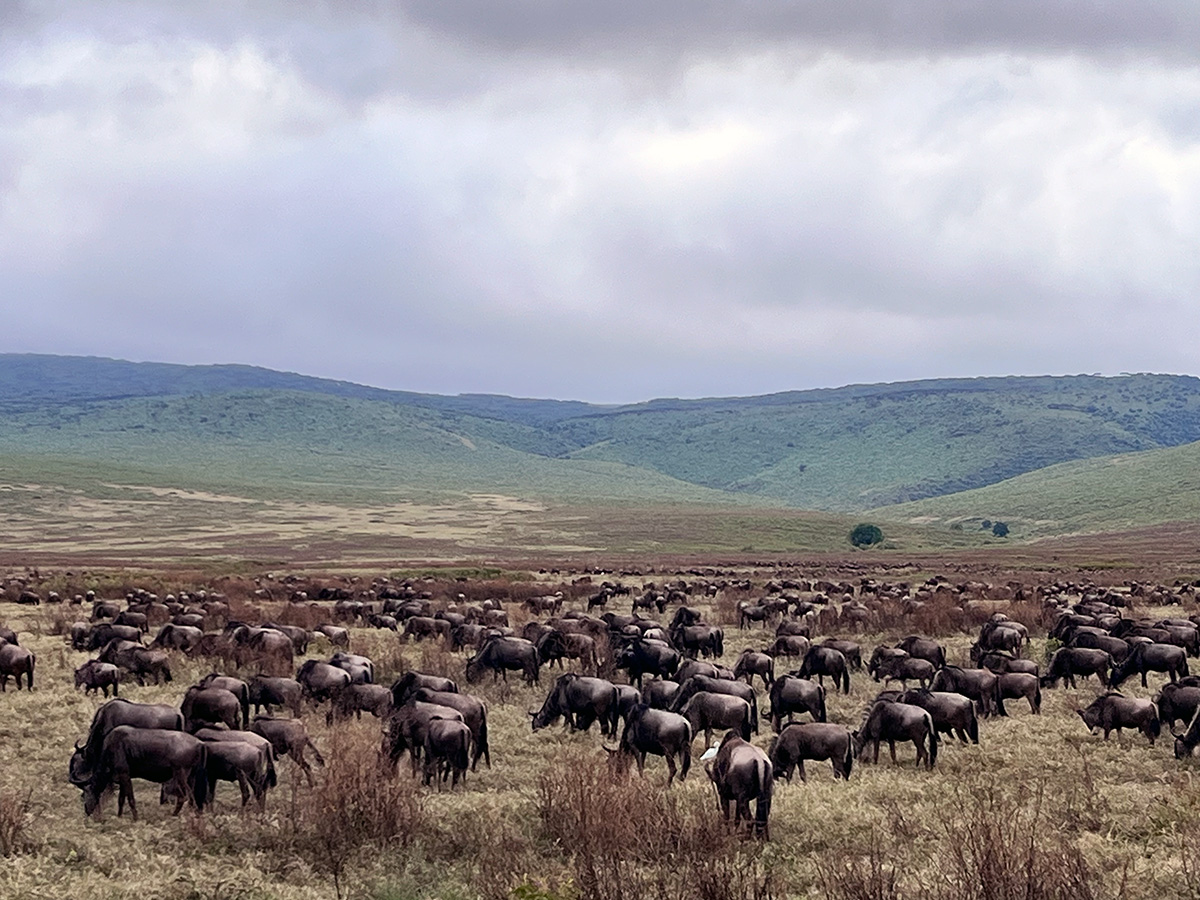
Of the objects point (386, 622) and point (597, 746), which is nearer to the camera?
point (597, 746)

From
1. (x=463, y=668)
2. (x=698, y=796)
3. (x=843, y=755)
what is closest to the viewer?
(x=698, y=796)

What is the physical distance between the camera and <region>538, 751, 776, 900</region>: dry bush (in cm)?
915

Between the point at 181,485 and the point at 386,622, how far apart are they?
16423 centimetres

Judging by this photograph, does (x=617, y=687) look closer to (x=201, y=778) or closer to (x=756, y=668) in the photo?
(x=756, y=668)

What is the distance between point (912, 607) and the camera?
35.6 m

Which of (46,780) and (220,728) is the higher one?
(220,728)

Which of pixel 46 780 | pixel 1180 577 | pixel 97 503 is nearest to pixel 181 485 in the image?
pixel 97 503

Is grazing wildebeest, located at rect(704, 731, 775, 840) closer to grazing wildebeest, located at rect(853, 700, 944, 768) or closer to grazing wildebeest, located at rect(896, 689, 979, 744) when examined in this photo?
grazing wildebeest, located at rect(853, 700, 944, 768)

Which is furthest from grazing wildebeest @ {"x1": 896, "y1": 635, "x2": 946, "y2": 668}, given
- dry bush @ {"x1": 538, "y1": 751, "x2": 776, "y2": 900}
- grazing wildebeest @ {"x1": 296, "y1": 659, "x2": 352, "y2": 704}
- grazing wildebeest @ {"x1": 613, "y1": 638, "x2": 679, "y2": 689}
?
dry bush @ {"x1": 538, "y1": 751, "x2": 776, "y2": 900}

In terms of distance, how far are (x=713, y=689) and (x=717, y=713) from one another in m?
1.16

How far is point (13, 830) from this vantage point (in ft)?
36.4

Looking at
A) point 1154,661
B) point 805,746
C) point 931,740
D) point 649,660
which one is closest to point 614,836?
point 805,746

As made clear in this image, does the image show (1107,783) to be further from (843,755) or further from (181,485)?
(181,485)

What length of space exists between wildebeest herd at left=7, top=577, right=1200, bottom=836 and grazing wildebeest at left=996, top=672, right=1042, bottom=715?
27 millimetres
